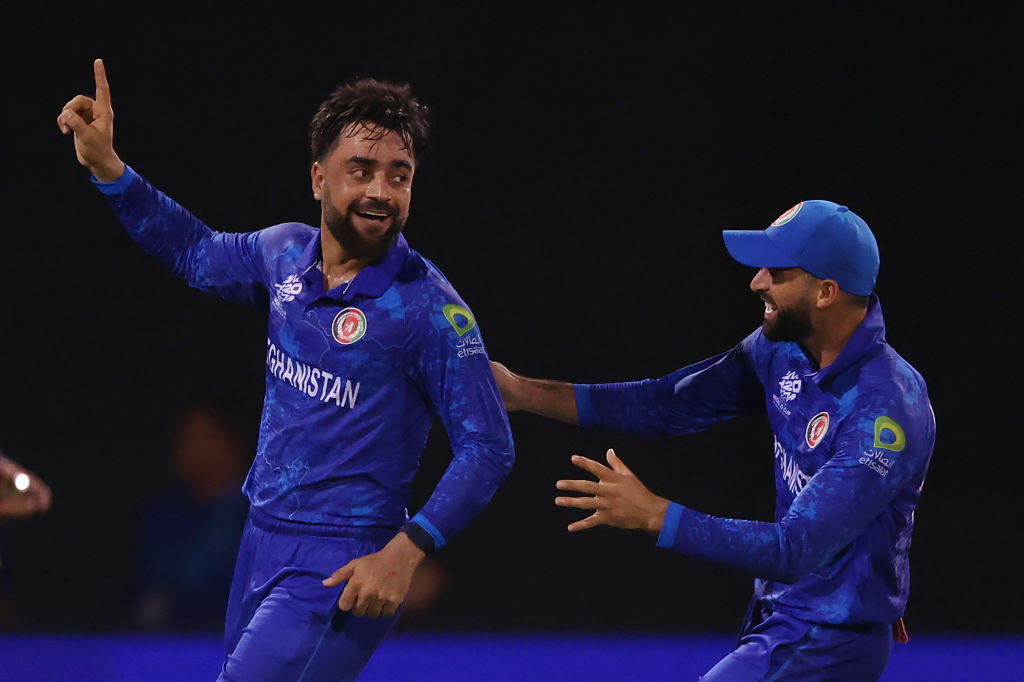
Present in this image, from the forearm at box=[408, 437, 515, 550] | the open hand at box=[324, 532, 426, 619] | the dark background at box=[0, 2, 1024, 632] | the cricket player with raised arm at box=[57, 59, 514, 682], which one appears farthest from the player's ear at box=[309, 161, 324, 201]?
the dark background at box=[0, 2, 1024, 632]

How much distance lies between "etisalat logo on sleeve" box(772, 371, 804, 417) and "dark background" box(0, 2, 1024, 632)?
2.42 meters

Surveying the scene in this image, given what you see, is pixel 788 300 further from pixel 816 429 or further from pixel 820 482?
pixel 820 482

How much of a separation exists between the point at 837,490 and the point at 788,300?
444 mm

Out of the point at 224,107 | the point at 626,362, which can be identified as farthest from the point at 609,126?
the point at 224,107

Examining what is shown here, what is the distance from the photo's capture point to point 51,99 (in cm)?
491

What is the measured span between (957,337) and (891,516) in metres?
2.99

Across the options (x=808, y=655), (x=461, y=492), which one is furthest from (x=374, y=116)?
(x=808, y=655)

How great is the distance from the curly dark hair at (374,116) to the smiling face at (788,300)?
761 millimetres

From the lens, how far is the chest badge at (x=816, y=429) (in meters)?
2.53

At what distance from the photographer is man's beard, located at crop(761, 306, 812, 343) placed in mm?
2623

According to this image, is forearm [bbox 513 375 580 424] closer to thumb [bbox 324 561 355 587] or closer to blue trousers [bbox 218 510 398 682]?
blue trousers [bbox 218 510 398 682]

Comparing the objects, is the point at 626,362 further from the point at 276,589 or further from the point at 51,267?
the point at 276,589

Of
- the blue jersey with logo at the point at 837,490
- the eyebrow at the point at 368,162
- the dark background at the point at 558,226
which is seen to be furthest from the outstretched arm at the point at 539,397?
the dark background at the point at 558,226

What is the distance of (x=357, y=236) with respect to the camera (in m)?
2.51
